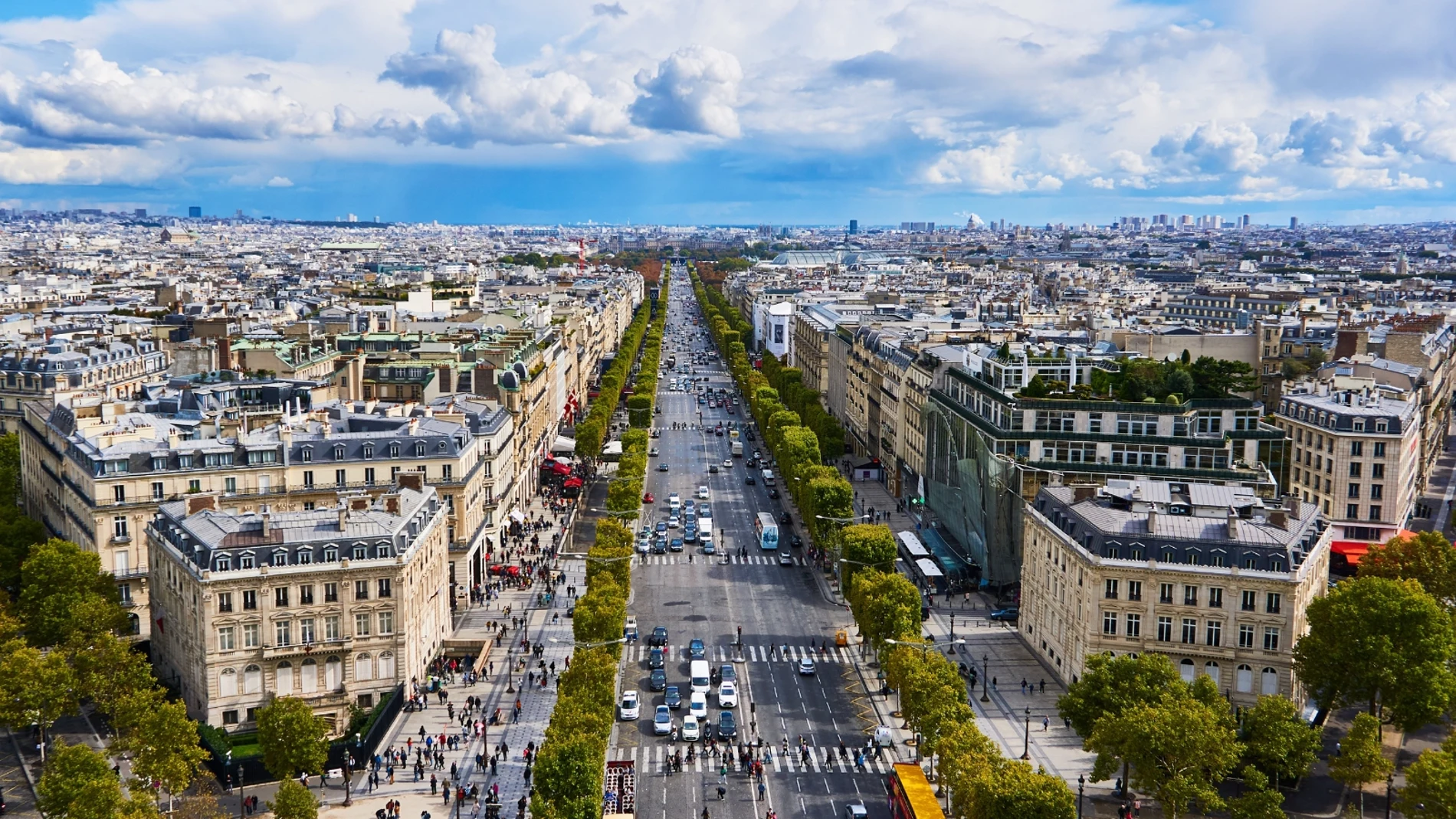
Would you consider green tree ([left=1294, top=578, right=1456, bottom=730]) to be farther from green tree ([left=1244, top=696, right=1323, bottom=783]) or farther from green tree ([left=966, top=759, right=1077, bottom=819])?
green tree ([left=966, top=759, right=1077, bottom=819])

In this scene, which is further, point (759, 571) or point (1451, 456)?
point (1451, 456)

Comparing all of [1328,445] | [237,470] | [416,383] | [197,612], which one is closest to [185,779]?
[197,612]

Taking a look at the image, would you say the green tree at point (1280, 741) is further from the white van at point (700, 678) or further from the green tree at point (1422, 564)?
the white van at point (700, 678)

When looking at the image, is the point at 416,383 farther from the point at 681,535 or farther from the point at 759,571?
the point at 759,571

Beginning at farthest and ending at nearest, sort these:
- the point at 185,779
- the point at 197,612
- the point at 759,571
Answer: the point at 759,571
the point at 197,612
the point at 185,779

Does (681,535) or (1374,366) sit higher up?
(1374,366)

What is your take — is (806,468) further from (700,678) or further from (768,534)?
(700,678)

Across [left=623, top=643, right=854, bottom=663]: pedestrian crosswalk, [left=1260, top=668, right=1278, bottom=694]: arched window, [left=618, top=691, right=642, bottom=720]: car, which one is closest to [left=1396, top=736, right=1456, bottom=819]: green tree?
[left=1260, top=668, right=1278, bottom=694]: arched window

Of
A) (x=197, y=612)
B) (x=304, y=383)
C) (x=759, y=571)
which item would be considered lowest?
(x=759, y=571)
